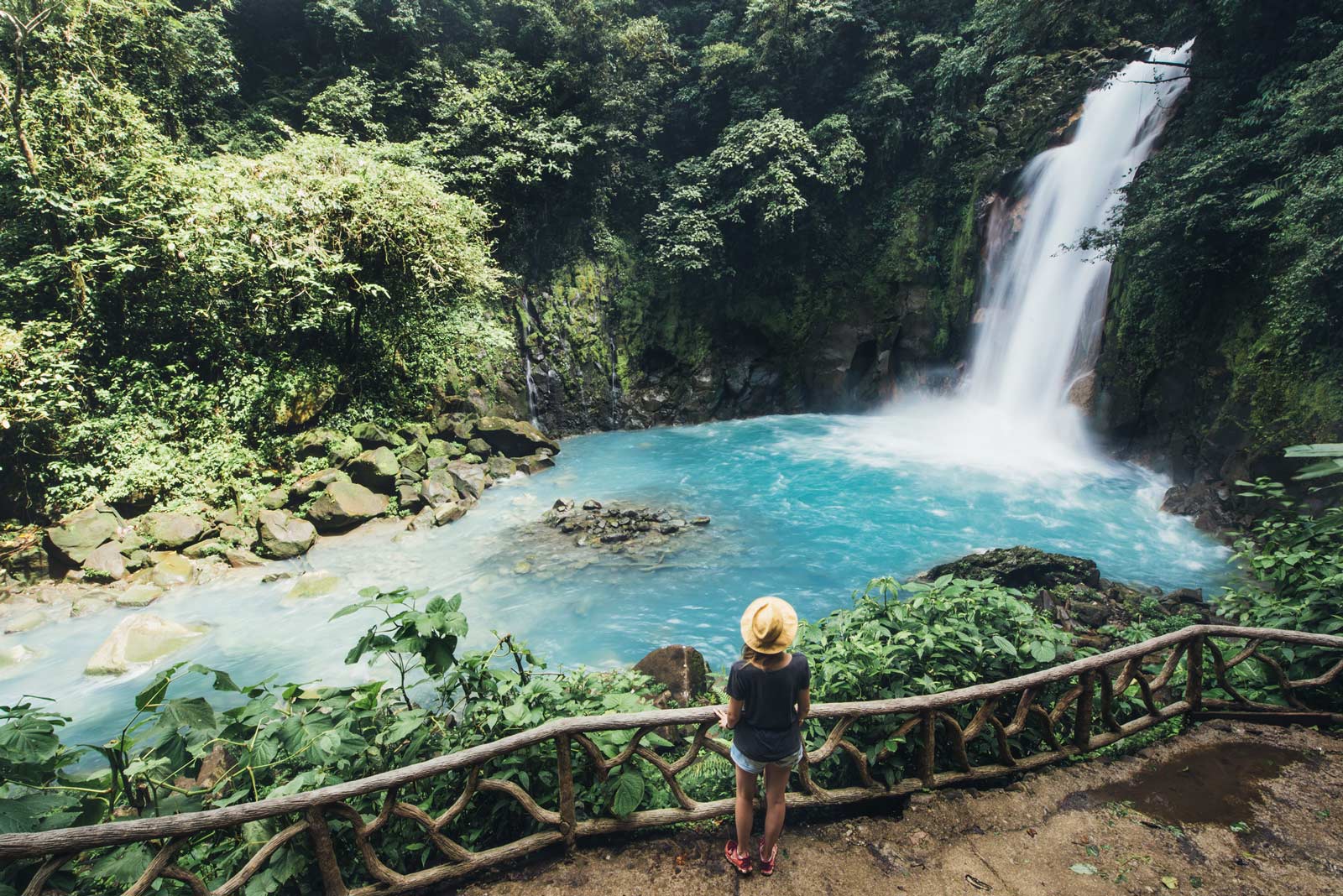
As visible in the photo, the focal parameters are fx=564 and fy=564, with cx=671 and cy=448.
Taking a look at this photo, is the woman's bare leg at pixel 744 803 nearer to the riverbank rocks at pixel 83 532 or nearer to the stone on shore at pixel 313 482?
the stone on shore at pixel 313 482

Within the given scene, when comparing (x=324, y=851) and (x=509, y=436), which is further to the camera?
(x=509, y=436)

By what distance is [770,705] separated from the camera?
106 inches

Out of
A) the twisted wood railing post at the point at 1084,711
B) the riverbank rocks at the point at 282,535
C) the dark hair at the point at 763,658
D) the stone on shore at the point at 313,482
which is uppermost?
the dark hair at the point at 763,658

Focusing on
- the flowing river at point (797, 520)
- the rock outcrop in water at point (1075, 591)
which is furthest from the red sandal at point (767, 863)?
the rock outcrop in water at point (1075, 591)

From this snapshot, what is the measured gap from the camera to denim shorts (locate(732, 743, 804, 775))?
109 inches

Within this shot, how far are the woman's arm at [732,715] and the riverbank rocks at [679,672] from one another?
2.05m

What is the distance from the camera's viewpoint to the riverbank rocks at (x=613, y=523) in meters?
10.3

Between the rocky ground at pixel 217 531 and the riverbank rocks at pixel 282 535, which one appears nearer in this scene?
the rocky ground at pixel 217 531

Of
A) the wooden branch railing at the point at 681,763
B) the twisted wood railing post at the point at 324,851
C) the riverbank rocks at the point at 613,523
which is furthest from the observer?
the riverbank rocks at the point at 613,523

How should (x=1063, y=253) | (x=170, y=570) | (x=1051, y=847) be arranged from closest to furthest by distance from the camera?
(x=1051, y=847)
(x=170, y=570)
(x=1063, y=253)

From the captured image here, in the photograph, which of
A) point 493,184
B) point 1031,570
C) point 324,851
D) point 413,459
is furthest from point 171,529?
point 1031,570

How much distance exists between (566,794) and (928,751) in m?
2.00

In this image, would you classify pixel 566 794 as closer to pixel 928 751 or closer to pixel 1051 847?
pixel 928 751

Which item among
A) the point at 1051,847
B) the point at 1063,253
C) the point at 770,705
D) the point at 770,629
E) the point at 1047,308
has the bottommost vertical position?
the point at 1051,847
